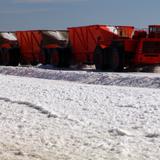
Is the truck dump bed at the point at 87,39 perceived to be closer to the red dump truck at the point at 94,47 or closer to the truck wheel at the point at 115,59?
the red dump truck at the point at 94,47

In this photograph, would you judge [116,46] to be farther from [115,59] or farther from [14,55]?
[14,55]

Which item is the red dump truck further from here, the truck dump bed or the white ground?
the white ground

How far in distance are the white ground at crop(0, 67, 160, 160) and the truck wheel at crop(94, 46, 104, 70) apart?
10224 millimetres

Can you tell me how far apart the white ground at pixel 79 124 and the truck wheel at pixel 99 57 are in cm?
1022

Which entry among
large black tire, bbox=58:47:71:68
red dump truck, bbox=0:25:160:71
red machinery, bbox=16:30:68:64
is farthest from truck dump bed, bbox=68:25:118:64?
red machinery, bbox=16:30:68:64

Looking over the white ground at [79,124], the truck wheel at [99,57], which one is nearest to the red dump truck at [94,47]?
the truck wheel at [99,57]

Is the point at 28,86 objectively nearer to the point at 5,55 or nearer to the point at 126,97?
the point at 126,97

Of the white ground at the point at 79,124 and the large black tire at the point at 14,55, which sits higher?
the white ground at the point at 79,124

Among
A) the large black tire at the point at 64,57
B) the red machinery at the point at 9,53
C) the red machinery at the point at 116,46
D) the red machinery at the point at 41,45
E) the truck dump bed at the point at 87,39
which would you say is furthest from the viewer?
the red machinery at the point at 9,53

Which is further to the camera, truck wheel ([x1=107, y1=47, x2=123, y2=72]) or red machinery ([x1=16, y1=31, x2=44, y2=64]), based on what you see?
red machinery ([x1=16, y1=31, x2=44, y2=64])

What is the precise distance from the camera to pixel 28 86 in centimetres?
1828

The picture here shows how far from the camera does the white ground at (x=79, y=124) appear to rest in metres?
8.55

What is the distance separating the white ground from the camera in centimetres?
855

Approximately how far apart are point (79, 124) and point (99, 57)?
55.6 ft
